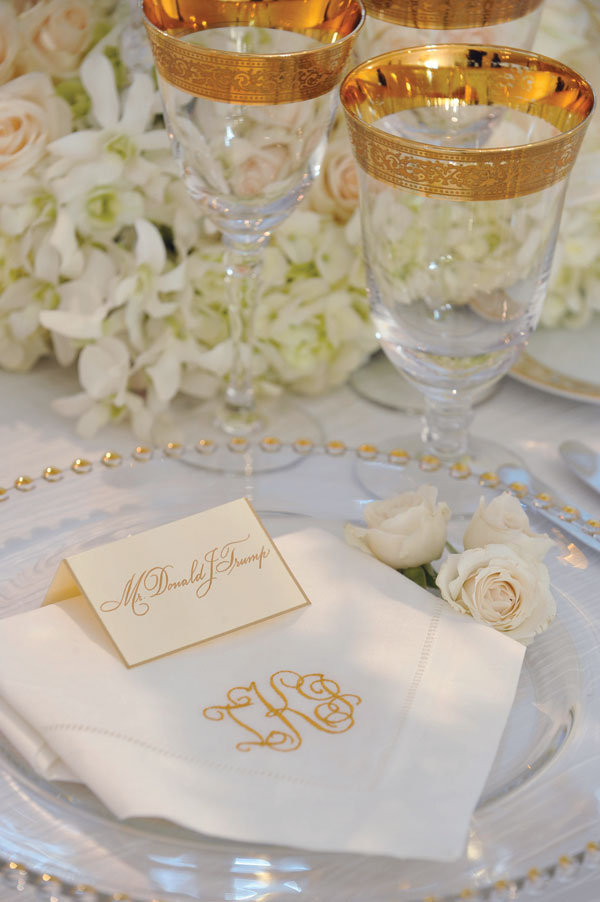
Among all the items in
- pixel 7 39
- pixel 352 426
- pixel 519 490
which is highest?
pixel 7 39

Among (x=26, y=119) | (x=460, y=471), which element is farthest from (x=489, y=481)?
(x=26, y=119)

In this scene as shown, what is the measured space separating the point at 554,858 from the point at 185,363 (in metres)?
0.45

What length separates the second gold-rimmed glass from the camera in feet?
1.69

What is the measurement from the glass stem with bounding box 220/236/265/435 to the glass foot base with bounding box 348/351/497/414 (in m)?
0.09

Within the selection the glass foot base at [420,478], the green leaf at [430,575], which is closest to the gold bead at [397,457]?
the glass foot base at [420,478]

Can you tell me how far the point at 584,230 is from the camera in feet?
2.50

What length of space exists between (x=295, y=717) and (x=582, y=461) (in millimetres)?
344

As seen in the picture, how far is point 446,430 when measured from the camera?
0.67 meters

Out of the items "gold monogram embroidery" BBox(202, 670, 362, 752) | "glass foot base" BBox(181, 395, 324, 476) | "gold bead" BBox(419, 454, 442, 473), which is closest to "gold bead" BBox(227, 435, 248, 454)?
"glass foot base" BBox(181, 395, 324, 476)

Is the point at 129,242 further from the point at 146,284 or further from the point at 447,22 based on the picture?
the point at 447,22

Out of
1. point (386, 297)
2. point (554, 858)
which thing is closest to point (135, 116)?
point (386, 297)

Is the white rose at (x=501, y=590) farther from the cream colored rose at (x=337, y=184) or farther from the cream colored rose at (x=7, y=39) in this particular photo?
the cream colored rose at (x=7, y=39)

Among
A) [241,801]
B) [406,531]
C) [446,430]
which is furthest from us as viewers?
[446,430]

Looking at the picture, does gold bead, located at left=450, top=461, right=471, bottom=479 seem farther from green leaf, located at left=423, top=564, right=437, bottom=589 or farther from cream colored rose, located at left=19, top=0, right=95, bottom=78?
cream colored rose, located at left=19, top=0, right=95, bottom=78
